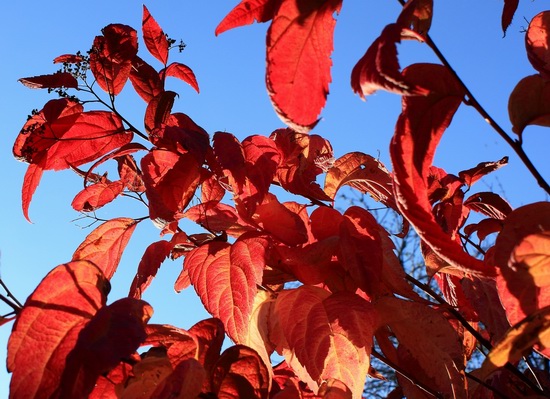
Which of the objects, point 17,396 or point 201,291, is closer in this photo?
point 17,396

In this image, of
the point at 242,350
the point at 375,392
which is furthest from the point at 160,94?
the point at 375,392

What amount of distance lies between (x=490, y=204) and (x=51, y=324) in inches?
26.5

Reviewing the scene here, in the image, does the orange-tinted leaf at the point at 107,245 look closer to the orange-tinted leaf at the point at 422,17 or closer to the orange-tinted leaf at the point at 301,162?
the orange-tinted leaf at the point at 301,162

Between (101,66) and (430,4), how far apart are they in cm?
58

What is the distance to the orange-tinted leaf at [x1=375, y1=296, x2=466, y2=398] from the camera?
2.44ft

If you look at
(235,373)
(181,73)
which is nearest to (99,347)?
(235,373)

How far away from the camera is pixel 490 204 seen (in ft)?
3.40

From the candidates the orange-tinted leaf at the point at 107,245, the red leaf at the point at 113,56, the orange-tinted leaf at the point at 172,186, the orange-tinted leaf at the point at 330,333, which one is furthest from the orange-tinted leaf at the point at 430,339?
the red leaf at the point at 113,56

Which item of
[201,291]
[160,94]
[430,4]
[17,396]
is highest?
[160,94]

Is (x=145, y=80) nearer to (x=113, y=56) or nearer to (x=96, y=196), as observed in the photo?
(x=113, y=56)

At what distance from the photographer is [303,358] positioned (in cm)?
78

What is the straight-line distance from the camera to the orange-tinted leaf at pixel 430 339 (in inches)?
29.3

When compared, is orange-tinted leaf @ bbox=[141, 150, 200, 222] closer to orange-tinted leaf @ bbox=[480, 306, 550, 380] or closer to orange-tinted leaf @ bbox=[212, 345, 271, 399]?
orange-tinted leaf @ bbox=[212, 345, 271, 399]

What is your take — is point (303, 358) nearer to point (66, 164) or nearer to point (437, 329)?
point (437, 329)
